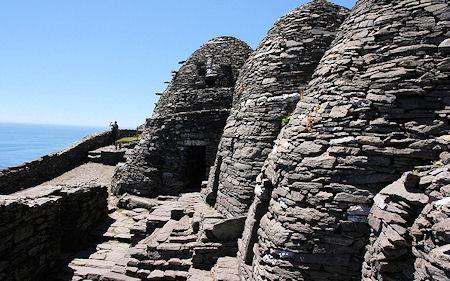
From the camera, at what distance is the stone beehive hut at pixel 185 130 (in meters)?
16.0

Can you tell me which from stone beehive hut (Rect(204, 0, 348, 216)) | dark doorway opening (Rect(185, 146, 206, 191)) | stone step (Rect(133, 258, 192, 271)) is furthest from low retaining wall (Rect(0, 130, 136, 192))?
stone beehive hut (Rect(204, 0, 348, 216))

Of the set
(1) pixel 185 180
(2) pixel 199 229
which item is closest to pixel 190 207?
(2) pixel 199 229

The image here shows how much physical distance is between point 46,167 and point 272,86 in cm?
1670

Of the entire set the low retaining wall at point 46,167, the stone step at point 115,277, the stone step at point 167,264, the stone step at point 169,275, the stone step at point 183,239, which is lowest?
the stone step at point 115,277

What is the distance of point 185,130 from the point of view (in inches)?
635

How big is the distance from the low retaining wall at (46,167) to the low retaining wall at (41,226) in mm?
7274

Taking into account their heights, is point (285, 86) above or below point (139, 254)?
above

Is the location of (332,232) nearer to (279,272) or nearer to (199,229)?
(279,272)

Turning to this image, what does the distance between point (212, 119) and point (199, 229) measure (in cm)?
695

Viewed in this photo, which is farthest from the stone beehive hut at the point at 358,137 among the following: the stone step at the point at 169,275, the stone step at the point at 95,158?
the stone step at the point at 95,158

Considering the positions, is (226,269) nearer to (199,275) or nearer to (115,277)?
(199,275)

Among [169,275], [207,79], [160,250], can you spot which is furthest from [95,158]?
[169,275]

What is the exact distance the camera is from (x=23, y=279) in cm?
931

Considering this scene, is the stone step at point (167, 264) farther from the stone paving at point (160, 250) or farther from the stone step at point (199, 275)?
the stone step at point (199, 275)
